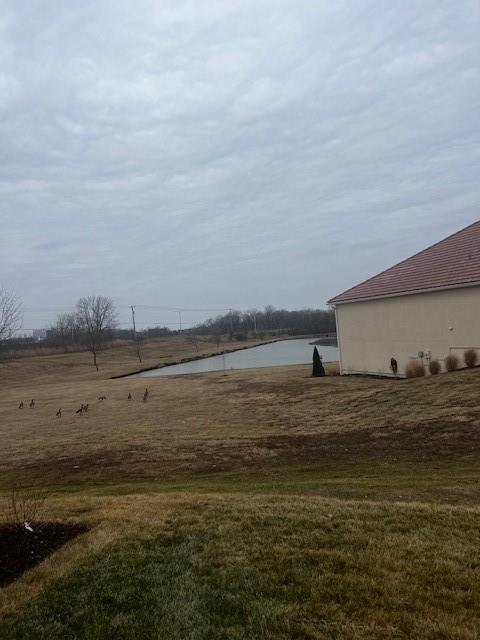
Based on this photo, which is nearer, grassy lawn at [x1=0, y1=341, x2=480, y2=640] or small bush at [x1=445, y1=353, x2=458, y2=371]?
grassy lawn at [x1=0, y1=341, x2=480, y2=640]

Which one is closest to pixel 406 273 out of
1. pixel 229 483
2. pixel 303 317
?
pixel 229 483

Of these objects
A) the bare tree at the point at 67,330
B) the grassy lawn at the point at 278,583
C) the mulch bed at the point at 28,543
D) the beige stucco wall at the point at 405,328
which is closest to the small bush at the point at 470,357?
the beige stucco wall at the point at 405,328

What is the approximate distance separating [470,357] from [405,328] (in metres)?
A: 3.81

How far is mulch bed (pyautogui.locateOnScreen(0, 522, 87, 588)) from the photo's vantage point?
4.06 m

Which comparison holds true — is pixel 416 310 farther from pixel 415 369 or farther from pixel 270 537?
pixel 270 537

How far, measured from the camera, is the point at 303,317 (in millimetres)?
161500

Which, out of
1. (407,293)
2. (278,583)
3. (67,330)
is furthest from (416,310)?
(67,330)

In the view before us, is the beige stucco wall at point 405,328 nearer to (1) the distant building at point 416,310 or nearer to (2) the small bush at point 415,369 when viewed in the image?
(1) the distant building at point 416,310

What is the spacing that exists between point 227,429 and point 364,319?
11.9 m

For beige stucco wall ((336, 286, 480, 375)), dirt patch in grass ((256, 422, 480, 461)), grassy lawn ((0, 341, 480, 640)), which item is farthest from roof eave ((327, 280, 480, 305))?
dirt patch in grass ((256, 422, 480, 461))

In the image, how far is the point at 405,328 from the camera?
70.1ft

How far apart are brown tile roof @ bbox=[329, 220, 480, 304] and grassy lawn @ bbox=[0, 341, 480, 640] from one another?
7793 mm

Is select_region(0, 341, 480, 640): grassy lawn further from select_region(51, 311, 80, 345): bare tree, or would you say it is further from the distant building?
select_region(51, 311, 80, 345): bare tree

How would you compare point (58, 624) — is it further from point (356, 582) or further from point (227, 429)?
point (227, 429)
